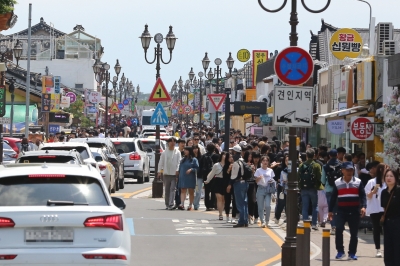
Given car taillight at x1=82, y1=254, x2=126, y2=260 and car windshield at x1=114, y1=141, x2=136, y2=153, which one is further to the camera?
car windshield at x1=114, y1=141, x2=136, y2=153

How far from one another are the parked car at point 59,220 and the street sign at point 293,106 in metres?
3.89

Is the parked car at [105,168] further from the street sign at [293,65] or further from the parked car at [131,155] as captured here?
the street sign at [293,65]

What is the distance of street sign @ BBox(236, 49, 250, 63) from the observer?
282ft

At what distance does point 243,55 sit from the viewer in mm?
86125

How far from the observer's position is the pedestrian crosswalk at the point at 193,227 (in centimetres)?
1848

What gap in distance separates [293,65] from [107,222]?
16.0ft

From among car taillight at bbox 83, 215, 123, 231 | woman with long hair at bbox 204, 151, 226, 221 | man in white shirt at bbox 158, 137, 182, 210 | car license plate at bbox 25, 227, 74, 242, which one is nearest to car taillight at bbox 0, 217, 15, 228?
car license plate at bbox 25, 227, 74, 242

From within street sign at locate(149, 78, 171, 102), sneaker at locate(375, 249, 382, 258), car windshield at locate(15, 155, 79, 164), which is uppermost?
street sign at locate(149, 78, 171, 102)

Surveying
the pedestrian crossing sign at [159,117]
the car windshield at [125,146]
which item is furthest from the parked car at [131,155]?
the pedestrian crossing sign at [159,117]

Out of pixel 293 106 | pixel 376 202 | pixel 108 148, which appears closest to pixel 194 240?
pixel 376 202

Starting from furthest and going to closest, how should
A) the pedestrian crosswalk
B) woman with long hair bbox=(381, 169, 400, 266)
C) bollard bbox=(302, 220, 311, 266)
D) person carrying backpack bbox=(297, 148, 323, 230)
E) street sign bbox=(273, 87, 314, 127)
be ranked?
person carrying backpack bbox=(297, 148, 323, 230)
the pedestrian crosswalk
street sign bbox=(273, 87, 314, 127)
woman with long hair bbox=(381, 169, 400, 266)
bollard bbox=(302, 220, 311, 266)

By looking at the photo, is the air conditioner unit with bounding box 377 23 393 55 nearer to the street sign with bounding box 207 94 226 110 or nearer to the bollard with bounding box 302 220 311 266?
the street sign with bounding box 207 94 226 110

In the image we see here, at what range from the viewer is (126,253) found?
32.3 feet

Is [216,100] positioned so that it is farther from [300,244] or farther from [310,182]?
[300,244]
